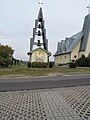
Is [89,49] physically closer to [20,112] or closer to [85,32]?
[85,32]

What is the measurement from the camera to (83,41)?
63.3 m

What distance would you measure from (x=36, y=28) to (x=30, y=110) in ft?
158

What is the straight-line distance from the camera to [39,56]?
53125mm

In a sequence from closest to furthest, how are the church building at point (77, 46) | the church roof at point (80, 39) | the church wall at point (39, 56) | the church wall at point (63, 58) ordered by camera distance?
the church wall at point (39, 56), the church building at point (77, 46), the church roof at point (80, 39), the church wall at point (63, 58)

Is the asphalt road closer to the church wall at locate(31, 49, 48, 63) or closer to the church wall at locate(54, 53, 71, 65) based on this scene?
the church wall at locate(31, 49, 48, 63)

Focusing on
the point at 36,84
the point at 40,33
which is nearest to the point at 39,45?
the point at 40,33

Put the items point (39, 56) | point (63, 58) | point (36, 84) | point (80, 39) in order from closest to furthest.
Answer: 1. point (36, 84)
2. point (39, 56)
3. point (80, 39)
4. point (63, 58)

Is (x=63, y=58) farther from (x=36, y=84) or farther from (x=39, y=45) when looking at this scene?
(x=36, y=84)

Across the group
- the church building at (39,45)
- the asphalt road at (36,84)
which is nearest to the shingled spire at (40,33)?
the church building at (39,45)

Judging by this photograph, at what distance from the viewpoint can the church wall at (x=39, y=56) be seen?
52.2 meters

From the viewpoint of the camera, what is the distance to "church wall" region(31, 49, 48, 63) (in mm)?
52250

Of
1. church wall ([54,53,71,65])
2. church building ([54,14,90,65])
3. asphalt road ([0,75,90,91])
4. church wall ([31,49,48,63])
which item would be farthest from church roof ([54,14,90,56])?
asphalt road ([0,75,90,91])

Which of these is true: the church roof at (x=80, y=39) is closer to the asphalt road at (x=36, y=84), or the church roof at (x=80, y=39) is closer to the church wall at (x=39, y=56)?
the church wall at (x=39, y=56)

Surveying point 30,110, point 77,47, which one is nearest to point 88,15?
point 77,47
